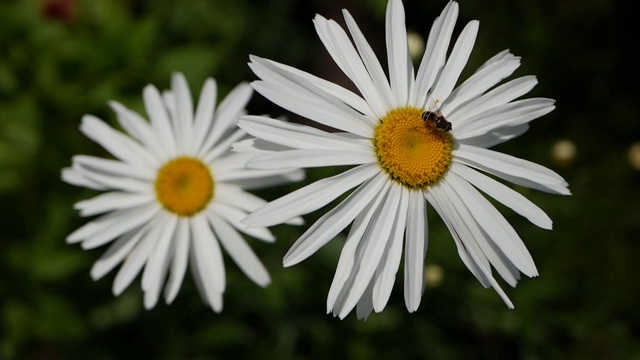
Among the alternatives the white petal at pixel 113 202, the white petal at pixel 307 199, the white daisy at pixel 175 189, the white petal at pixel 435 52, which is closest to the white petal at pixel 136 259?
the white daisy at pixel 175 189

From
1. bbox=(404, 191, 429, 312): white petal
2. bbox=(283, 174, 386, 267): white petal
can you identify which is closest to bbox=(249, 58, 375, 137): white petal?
bbox=(283, 174, 386, 267): white petal

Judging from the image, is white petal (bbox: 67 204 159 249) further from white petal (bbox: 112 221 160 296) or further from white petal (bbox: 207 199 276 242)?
white petal (bbox: 207 199 276 242)

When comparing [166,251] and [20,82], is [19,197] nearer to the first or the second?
[20,82]

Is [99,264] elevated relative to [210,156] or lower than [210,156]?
lower

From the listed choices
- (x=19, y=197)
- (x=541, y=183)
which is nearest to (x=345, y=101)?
(x=541, y=183)

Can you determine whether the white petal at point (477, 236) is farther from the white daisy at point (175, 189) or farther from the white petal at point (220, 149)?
the white petal at point (220, 149)
